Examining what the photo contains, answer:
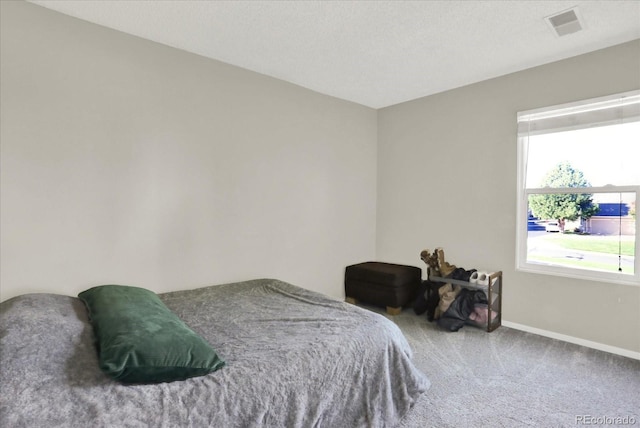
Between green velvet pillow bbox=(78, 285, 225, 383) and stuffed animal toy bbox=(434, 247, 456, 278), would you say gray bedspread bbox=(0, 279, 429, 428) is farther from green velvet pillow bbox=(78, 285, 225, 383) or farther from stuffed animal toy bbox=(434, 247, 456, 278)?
stuffed animal toy bbox=(434, 247, 456, 278)

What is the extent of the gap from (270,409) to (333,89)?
3.11m

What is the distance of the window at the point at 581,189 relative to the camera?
8.68 feet

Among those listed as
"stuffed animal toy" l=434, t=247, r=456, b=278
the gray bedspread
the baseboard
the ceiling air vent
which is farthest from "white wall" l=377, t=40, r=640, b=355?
the gray bedspread

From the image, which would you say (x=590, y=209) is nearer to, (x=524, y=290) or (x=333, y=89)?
(x=524, y=290)

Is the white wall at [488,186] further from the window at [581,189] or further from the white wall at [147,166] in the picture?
the white wall at [147,166]

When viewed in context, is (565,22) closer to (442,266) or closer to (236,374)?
(442,266)

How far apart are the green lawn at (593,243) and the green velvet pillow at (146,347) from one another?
307 centimetres

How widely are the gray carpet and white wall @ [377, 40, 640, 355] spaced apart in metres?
0.29

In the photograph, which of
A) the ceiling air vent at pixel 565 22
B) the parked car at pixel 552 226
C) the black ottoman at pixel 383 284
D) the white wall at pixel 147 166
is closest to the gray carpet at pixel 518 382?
the black ottoman at pixel 383 284

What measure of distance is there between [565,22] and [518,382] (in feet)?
8.03

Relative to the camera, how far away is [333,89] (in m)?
3.60

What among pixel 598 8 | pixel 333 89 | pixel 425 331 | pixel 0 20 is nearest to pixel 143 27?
pixel 0 20

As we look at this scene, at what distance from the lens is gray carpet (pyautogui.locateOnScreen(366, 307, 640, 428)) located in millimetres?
1898

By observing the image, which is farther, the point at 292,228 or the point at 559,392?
the point at 292,228
